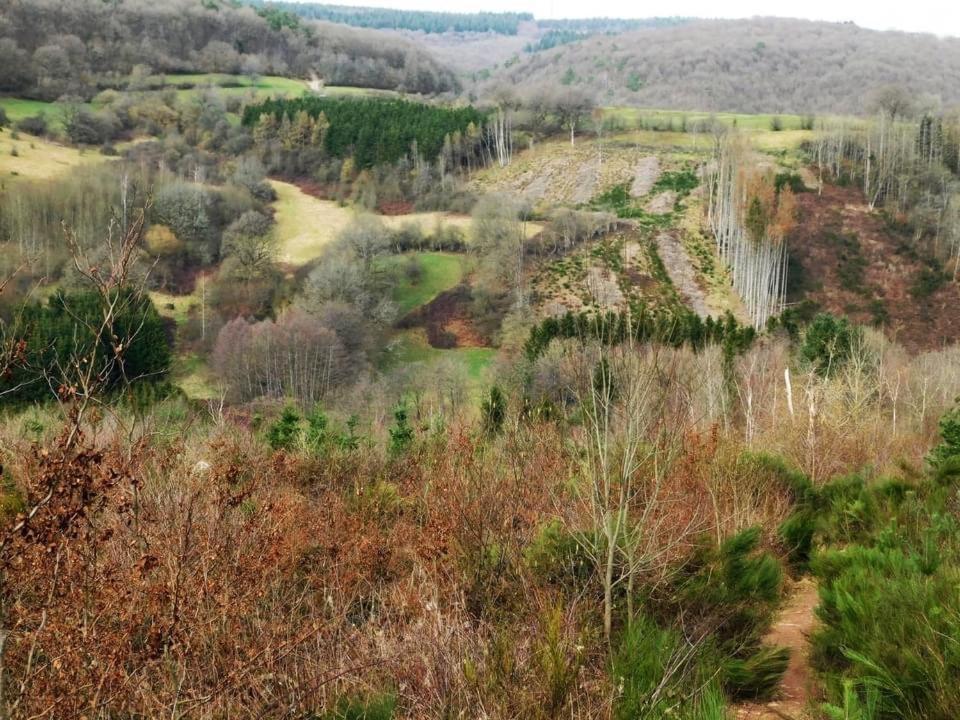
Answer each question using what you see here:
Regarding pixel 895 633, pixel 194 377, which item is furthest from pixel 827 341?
pixel 194 377

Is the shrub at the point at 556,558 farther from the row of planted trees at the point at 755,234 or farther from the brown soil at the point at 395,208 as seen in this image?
the brown soil at the point at 395,208

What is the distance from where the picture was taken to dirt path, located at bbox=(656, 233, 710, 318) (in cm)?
5978

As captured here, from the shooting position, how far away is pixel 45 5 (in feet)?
372

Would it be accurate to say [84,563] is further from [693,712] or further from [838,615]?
[838,615]

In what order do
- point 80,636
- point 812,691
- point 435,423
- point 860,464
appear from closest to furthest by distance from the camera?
point 80,636 → point 812,691 → point 860,464 → point 435,423

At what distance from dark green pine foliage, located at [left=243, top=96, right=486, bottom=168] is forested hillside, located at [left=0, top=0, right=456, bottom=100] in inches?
1107

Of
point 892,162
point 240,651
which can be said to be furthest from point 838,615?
point 892,162

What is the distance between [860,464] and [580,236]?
55038 millimetres

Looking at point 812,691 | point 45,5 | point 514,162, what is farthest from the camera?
point 45,5

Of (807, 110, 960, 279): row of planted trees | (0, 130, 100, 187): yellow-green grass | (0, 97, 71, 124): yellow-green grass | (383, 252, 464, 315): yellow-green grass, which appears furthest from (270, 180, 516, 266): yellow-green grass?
(807, 110, 960, 279): row of planted trees

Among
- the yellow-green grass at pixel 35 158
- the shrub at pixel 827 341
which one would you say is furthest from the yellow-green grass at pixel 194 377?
the shrub at pixel 827 341

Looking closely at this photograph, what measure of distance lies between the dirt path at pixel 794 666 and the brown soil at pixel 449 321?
1951 inches

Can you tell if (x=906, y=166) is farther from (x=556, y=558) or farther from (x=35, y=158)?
(x=35, y=158)

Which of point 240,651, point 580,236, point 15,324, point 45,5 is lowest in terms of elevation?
point 580,236
